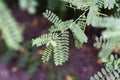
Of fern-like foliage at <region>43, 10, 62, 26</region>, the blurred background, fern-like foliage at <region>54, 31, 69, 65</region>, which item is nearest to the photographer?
fern-like foliage at <region>54, 31, 69, 65</region>

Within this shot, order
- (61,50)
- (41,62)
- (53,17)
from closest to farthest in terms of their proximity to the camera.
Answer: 1. (61,50)
2. (53,17)
3. (41,62)

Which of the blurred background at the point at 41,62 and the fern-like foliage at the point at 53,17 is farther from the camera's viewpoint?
the blurred background at the point at 41,62

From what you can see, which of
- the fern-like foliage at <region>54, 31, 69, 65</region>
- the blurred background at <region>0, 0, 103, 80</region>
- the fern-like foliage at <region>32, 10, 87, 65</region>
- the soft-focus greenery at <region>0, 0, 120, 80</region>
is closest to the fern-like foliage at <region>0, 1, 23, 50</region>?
the soft-focus greenery at <region>0, 0, 120, 80</region>

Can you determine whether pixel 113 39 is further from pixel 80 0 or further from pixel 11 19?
pixel 11 19

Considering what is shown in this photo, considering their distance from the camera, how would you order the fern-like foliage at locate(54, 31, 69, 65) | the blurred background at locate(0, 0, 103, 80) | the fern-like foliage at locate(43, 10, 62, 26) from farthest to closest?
1. the blurred background at locate(0, 0, 103, 80)
2. the fern-like foliage at locate(43, 10, 62, 26)
3. the fern-like foliage at locate(54, 31, 69, 65)

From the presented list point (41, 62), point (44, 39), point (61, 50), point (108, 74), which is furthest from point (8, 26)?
point (41, 62)

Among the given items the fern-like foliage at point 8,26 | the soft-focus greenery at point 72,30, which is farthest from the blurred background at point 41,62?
the fern-like foliage at point 8,26

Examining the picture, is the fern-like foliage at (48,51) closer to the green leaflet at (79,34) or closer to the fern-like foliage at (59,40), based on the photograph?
the fern-like foliage at (59,40)

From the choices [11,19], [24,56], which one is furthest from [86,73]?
[11,19]

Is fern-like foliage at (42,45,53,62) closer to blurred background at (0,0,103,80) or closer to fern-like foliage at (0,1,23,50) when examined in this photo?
fern-like foliage at (0,1,23,50)

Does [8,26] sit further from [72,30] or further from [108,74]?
[108,74]

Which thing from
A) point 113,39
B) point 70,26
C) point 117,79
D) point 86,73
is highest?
point 86,73
